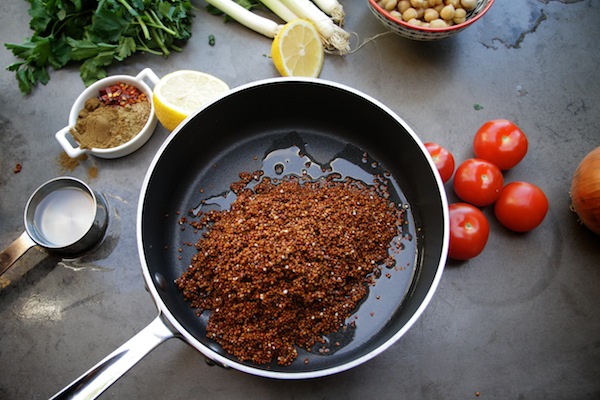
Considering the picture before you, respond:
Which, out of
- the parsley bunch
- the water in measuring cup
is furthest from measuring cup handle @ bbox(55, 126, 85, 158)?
the parsley bunch

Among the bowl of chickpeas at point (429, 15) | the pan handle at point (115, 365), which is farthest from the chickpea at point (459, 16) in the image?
the pan handle at point (115, 365)

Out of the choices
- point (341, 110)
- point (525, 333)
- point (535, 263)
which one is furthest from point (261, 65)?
point (525, 333)

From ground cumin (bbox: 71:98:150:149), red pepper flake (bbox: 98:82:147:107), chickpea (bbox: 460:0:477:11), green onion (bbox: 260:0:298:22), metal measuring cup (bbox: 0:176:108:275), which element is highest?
chickpea (bbox: 460:0:477:11)

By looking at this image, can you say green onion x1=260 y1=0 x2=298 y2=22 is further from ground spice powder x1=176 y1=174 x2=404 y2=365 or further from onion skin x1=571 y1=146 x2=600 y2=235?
onion skin x1=571 y1=146 x2=600 y2=235

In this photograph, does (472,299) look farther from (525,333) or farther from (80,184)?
(80,184)

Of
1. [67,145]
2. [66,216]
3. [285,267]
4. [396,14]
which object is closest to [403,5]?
[396,14]

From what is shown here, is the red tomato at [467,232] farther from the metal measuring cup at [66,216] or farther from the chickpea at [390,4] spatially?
the metal measuring cup at [66,216]

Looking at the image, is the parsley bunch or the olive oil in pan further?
the parsley bunch
